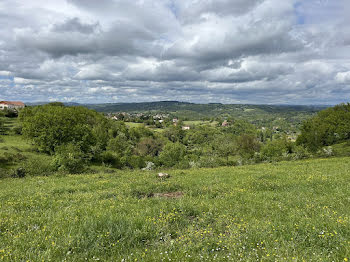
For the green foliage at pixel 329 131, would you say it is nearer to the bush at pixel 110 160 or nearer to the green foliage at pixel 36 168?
the bush at pixel 110 160

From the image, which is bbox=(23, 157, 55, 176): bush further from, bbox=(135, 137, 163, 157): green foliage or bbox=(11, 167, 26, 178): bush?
bbox=(135, 137, 163, 157): green foliage

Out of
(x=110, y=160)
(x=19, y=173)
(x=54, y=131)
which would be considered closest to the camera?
(x=19, y=173)

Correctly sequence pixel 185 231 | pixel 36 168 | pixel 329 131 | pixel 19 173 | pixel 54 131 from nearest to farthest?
pixel 185 231, pixel 19 173, pixel 36 168, pixel 54 131, pixel 329 131

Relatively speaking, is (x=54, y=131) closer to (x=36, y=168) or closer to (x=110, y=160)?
(x=110, y=160)

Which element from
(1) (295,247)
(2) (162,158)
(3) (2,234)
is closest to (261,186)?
(1) (295,247)

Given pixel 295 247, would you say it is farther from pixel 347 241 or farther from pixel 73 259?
pixel 73 259

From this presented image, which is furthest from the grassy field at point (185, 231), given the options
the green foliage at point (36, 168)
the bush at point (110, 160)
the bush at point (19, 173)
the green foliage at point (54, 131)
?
the bush at point (110, 160)

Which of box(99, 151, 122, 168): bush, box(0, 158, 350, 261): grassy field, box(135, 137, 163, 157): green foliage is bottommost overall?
box(135, 137, 163, 157): green foliage

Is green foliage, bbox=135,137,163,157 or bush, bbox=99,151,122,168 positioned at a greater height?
bush, bbox=99,151,122,168

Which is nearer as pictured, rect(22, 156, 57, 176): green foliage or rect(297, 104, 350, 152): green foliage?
rect(22, 156, 57, 176): green foliage

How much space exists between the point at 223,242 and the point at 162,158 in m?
69.1

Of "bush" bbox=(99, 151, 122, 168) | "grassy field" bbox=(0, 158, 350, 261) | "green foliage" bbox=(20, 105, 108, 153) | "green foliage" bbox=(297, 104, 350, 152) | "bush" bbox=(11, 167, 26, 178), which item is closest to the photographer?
"grassy field" bbox=(0, 158, 350, 261)

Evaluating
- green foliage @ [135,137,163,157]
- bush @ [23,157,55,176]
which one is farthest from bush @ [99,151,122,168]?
green foliage @ [135,137,163,157]

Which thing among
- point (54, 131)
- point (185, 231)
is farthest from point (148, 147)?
point (185, 231)
